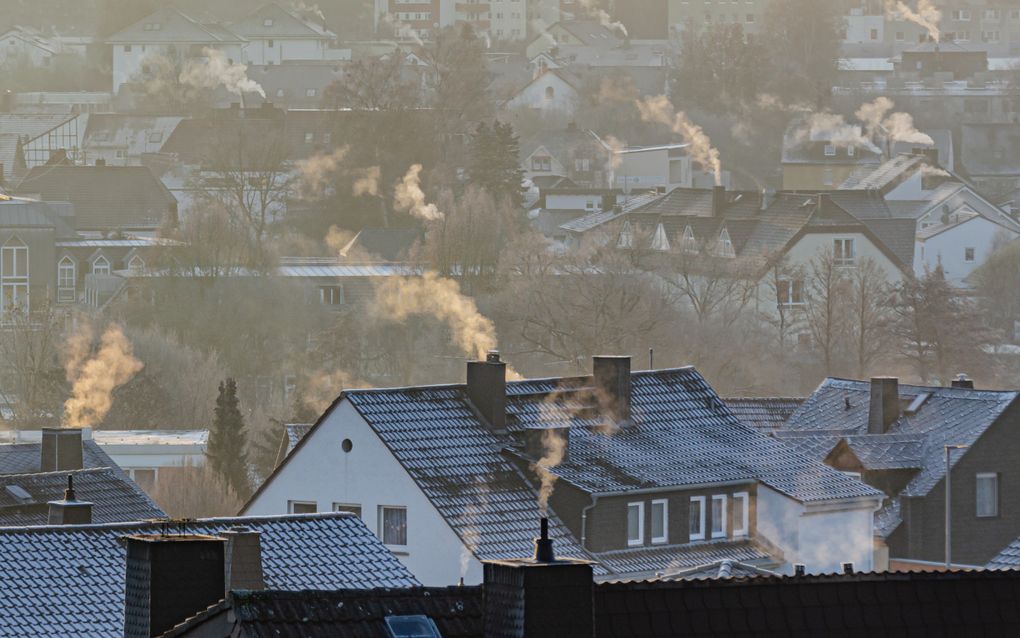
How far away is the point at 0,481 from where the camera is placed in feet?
94.5

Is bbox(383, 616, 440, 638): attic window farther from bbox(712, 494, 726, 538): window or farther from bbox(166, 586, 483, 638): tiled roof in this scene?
bbox(712, 494, 726, 538): window

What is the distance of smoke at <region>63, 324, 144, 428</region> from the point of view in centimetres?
5888

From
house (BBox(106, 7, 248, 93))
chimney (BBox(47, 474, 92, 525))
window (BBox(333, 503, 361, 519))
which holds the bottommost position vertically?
window (BBox(333, 503, 361, 519))

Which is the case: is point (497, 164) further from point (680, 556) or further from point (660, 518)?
point (680, 556)

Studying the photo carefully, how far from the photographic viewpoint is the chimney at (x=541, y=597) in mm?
11305

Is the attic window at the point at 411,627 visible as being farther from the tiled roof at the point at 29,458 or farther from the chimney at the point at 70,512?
the tiled roof at the point at 29,458

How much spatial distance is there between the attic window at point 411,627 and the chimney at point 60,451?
74.4 ft

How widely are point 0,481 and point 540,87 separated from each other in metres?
98.4

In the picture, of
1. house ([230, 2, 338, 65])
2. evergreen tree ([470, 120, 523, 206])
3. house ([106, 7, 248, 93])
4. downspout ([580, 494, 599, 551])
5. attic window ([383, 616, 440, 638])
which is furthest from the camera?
house ([230, 2, 338, 65])

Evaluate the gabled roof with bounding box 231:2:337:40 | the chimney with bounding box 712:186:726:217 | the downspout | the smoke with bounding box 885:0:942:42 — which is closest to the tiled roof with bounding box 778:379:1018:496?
the downspout

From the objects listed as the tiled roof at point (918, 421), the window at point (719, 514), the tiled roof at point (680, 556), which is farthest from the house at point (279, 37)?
the tiled roof at point (680, 556)

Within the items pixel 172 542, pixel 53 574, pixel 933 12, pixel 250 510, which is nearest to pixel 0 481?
pixel 250 510

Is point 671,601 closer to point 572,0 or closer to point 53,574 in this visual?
point 53,574

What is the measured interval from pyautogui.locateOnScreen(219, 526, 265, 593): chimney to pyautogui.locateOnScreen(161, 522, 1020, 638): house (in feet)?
14.8
